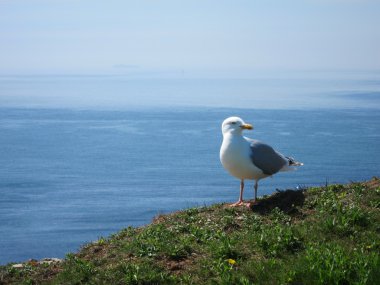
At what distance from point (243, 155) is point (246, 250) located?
11.2ft

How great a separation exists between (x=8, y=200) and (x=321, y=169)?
41.2m

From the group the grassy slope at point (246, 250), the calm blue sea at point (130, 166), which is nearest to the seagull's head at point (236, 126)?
the grassy slope at point (246, 250)

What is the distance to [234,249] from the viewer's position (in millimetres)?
7957

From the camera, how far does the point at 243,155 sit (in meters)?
11.1

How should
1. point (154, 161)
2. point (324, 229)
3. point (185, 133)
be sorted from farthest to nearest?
point (185, 133), point (154, 161), point (324, 229)

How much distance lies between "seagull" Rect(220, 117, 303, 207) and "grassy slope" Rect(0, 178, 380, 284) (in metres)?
1.00

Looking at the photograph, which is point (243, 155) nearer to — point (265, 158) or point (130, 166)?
point (265, 158)

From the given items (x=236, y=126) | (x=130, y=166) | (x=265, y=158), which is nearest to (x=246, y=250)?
Answer: (x=265, y=158)

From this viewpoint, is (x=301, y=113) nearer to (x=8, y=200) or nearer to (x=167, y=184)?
(x=167, y=184)

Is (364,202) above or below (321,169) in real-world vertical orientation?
above

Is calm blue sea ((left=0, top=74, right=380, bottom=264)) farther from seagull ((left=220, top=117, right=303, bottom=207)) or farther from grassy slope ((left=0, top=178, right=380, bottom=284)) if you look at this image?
grassy slope ((left=0, top=178, right=380, bottom=284))

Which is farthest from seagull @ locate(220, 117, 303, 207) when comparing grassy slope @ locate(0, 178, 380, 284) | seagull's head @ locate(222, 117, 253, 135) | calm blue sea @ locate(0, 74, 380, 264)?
calm blue sea @ locate(0, 74, 380, 264)

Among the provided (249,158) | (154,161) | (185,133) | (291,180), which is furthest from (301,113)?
(249,158)

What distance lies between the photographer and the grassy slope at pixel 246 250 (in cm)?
691
